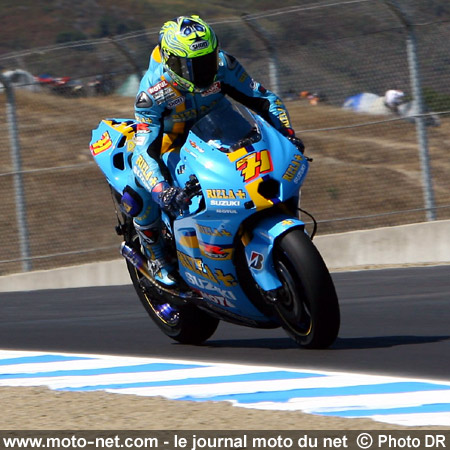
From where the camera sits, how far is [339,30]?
13.7 metres

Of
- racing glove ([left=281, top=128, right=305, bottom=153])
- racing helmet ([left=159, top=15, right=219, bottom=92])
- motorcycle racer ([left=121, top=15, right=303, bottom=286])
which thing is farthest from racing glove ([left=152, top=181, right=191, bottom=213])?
racing glove ([left=281, top=128, right=305, bottom=153])

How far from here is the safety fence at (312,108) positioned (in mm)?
13602

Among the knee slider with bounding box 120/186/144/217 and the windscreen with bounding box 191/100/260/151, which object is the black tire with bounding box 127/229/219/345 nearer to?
the knee slider with bounding box 120/186/144/217

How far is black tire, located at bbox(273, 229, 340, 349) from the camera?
6.04 m

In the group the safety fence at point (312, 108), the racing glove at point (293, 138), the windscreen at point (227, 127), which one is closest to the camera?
the windscreen at point (227, 127)

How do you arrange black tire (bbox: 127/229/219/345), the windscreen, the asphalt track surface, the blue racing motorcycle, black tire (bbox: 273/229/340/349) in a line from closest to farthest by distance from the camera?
black tire (bbox: 273/229/340/349) < the blue racing motorcycle < the asphalt track surface < the windscreen < black tire (bbox: 127/229/219/345)

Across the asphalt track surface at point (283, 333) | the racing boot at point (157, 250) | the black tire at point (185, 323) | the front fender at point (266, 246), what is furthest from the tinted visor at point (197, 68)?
Result: the asphalt track surface at point (283, 333)

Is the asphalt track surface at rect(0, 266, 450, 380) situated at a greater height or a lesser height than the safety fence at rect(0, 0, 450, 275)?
greater

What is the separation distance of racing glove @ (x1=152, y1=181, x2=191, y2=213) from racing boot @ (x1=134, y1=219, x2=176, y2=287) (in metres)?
0.57

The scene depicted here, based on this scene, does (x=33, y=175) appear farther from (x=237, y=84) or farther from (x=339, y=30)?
(x=237, y=84)

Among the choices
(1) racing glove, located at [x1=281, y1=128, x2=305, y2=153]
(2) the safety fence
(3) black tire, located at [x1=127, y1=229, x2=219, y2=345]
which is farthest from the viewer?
(2) the safety fence

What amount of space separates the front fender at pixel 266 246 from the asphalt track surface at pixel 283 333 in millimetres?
465

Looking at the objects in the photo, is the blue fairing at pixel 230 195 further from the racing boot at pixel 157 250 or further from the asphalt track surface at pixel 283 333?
the asphalt track surface at pixel 283 333

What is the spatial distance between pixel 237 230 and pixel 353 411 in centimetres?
164
